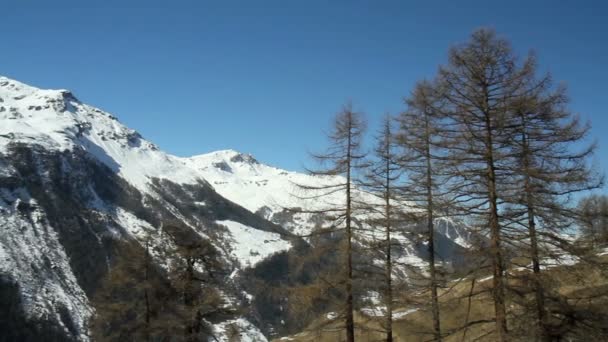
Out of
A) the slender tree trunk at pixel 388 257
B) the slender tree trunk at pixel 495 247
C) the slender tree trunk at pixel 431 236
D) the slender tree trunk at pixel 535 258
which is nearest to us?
the slender tree trunk at pixel 495 247

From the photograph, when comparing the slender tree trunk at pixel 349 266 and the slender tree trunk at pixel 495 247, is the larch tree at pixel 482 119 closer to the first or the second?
the slender tree trunk at pixel 495 247

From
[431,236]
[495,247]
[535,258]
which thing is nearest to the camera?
[495,247]

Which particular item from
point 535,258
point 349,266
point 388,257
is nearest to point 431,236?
point 388,257

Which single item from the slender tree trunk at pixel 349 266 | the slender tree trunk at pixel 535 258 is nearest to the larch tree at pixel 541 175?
the slender tree trunk at pixel 535 258

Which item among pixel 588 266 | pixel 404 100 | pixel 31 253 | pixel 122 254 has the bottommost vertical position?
pixel 588 266

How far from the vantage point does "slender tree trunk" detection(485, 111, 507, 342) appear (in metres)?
12.1

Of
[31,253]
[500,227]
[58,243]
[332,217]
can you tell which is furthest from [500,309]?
[58,243]

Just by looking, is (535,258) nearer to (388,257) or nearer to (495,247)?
(495,247)

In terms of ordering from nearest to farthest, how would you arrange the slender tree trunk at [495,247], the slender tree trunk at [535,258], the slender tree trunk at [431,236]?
1. the slender tree trunk at [495,247]
2. the slender tree trunk at [535,258]
3. the slender tree trunk at [431,236]

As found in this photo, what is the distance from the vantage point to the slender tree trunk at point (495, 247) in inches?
477

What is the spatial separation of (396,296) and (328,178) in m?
5.52

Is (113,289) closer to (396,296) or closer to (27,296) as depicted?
(396,296)

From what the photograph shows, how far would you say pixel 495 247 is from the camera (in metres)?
12.2

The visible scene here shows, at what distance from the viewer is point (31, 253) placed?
170875 millimetres
